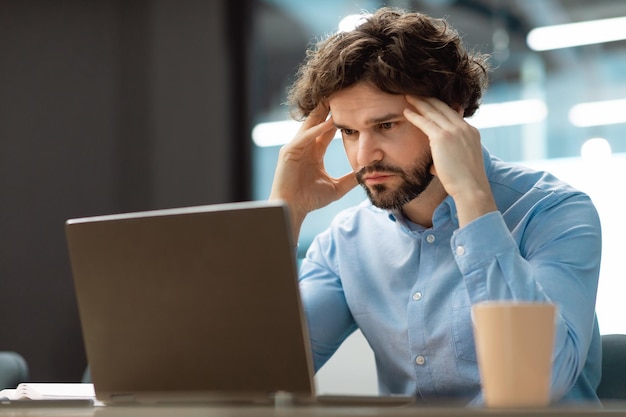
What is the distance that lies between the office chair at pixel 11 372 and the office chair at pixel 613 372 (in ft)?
4.48

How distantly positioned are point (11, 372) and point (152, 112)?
174cm

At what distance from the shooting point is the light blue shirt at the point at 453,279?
140 cm

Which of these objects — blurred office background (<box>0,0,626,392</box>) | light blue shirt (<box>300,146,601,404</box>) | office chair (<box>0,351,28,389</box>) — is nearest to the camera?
light blue shirt (<box>300,146,601,404</box>)

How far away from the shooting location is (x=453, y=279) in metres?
1.65

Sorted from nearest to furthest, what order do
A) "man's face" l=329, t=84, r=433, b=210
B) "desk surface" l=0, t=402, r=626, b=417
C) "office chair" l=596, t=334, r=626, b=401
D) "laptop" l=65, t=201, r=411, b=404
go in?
1. "desk surface" l=0, t=402, r=626, b=417
2. "laptop" l=65, t=201, r=411, b=404
3. "office chair" l=596, t=334, r=626, b=401
4. "man's face" l=329, t=84, r=433, b=210

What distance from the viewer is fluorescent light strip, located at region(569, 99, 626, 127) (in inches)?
133

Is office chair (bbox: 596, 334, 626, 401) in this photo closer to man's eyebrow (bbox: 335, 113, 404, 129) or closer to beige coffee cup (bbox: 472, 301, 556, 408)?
man's eyebrow (bbox: 335, 113, 404, 129)

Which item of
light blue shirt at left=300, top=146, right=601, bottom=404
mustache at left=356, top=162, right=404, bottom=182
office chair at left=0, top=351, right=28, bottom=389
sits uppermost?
mustache at left=356, top=162, right=404, bottom=182

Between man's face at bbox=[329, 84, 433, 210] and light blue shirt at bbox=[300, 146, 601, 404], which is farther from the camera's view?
man's face at bbox=[329, 84, 433, 210]

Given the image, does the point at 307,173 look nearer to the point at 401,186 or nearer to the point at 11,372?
the point at 401,186

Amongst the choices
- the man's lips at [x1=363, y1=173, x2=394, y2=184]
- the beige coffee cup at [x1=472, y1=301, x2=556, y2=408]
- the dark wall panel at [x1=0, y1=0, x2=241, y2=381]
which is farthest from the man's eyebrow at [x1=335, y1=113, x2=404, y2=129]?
the dark wall panel at [x1=0, y1=0, x2=241, y2=381]

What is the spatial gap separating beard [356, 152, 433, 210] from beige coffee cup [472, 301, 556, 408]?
88 cm

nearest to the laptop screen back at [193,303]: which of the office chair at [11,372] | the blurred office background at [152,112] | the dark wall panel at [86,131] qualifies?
the office chair at [11,372]

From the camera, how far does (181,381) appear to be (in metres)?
1.15
